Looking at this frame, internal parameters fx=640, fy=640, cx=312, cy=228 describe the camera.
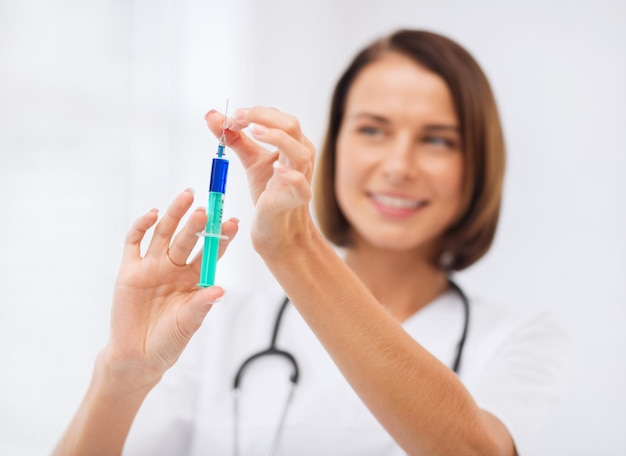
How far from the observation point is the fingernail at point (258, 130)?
55cm

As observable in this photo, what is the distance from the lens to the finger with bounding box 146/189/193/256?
629mm

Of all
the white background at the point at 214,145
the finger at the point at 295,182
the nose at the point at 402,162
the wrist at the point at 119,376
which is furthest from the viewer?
the nose at the point at 402,162

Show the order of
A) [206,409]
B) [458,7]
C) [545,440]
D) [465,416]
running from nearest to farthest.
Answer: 1. [465,416]
2. [206,409]
3. [545,440]
4. [458,7]

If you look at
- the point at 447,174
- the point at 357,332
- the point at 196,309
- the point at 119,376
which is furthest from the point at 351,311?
the point at 447,174

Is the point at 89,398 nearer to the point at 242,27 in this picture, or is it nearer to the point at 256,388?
the point at 256,388

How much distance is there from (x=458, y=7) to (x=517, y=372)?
3.97 ft

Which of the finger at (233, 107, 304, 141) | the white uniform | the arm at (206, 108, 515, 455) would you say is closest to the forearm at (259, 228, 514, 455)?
the arm at (206, 108, 515, 455)

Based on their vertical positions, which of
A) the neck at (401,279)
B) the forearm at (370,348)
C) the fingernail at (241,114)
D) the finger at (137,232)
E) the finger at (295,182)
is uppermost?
the fingernail at (241,114)

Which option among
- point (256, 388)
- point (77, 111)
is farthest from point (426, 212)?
point (77, 111)

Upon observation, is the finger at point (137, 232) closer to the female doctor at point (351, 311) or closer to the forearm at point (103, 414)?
the female doctor at point (351, 311)

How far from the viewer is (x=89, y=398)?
2.29 ft

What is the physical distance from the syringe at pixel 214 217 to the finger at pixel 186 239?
12mm

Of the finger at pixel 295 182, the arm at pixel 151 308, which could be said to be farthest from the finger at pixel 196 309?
the finger at pixel 295 182

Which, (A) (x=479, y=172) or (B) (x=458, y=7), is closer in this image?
(A) (x=479, y=172)
